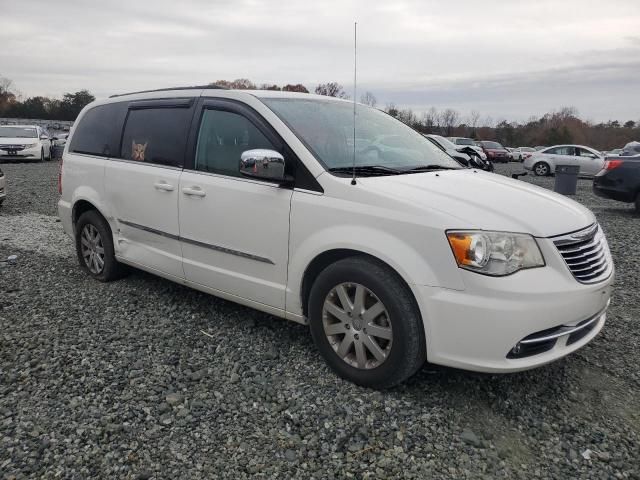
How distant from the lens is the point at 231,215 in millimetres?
3523

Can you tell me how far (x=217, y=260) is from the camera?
371 centimetres

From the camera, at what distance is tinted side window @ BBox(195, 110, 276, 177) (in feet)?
11.6

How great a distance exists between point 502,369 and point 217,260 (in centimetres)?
204

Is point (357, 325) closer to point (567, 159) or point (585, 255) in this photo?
point (585, 255)

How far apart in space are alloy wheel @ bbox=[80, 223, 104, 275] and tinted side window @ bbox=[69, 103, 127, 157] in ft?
2.47

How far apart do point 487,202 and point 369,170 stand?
767 millimetres

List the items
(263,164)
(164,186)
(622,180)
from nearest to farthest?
(263,164) < (164,186) < (622,180)

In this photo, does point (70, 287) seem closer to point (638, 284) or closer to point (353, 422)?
point (353, 422)

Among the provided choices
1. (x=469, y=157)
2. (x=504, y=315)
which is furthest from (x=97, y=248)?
(x=469, y=157)

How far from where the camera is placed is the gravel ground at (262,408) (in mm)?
2439

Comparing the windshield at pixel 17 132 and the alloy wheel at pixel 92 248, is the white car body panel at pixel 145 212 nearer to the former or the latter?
the alloy wheel at pixel 92 248

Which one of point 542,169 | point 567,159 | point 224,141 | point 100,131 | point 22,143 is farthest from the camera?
point 542,169

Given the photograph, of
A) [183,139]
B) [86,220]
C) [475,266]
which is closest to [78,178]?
[86,220]

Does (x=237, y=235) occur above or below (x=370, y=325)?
above
